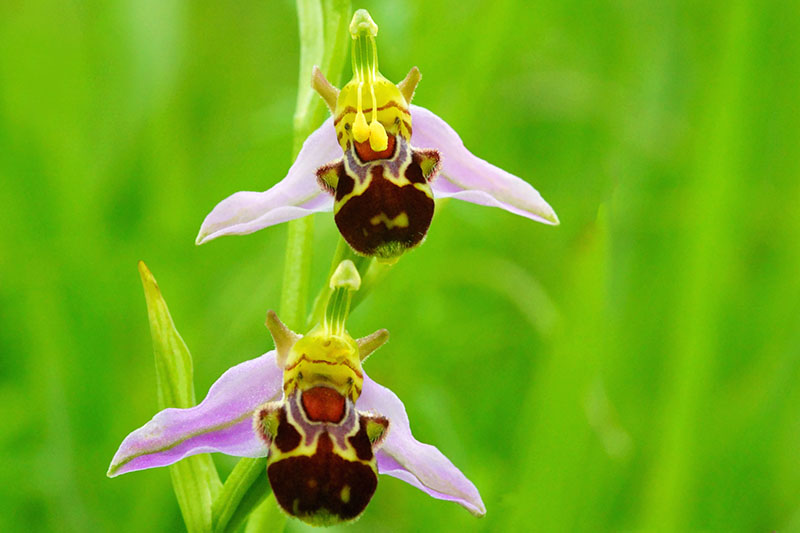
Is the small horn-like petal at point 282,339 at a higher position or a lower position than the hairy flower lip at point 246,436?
higher

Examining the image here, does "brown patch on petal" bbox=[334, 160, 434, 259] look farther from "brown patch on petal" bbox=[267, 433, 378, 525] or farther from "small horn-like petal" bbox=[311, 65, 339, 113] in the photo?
"brown patch on petal" bbox=[267, 433, 378, 525]

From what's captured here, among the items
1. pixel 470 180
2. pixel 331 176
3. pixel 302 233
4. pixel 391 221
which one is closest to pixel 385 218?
pixel 391 221

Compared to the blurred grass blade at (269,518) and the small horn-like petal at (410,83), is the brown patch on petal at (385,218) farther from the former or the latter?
the blurred grass blade at (269,518)

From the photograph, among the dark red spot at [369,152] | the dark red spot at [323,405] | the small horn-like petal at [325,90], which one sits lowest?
the dark red spot at [323,405]

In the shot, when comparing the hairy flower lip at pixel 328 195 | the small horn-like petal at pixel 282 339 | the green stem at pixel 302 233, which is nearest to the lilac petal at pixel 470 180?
the hairy flower lip at pixel 328 195

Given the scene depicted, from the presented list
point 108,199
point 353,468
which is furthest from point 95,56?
point 353,468

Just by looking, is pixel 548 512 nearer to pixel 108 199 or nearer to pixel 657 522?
pixel 657 522

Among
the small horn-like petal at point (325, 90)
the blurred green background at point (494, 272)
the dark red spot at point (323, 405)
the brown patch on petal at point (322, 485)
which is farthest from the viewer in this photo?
the blurred green background at point (494, 272)
